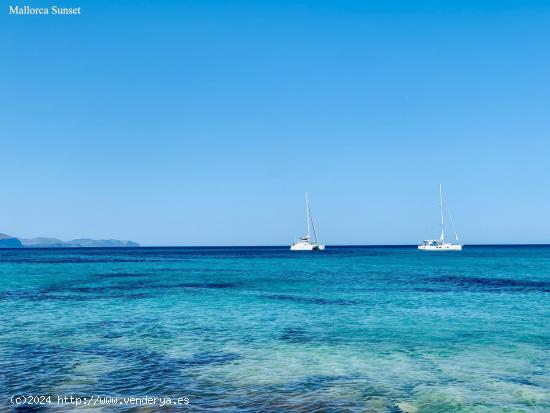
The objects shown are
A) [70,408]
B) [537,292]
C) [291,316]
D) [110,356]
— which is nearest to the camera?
[70,408]

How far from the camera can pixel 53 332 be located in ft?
80.8

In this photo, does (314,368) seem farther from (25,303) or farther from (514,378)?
(25,303)

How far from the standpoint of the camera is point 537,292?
46.1m

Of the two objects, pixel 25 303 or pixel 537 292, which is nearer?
pixel 25 303

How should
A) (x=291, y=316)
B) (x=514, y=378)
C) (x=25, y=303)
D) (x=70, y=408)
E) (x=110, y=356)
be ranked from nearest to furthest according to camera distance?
1. (x=70, y=408)
2. (x=514, y=378)
3. (x=110, y=356)
4. (x=291, y=316)
5. (x=25, y=303)

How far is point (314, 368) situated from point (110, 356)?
27.0ft

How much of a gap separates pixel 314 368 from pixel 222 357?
3956mm

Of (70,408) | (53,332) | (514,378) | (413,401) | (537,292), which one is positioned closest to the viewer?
(70,408)

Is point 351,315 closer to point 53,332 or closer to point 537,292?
point 53,332

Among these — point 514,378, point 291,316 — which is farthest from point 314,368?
Answer: point 291,316

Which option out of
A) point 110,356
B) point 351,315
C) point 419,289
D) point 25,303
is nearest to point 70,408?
point 110,356

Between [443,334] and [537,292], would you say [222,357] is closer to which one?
[443,334]

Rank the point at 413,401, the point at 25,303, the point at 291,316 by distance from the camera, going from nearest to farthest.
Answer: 1. the point at 413,401
2. the point at 291,316
3. the point at 25,303

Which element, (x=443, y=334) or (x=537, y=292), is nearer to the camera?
(x=443, y=334)
